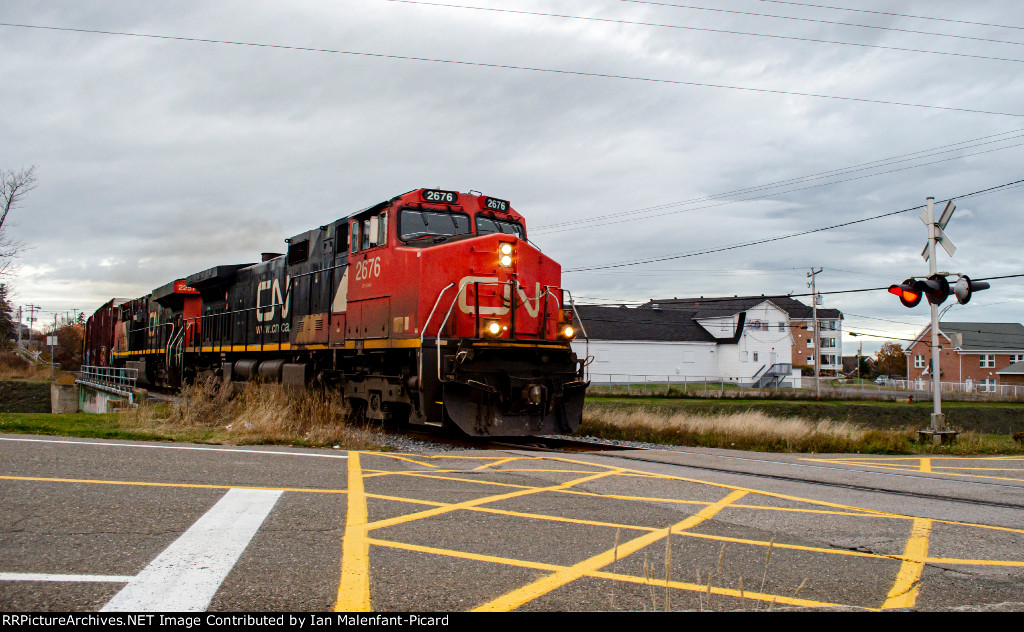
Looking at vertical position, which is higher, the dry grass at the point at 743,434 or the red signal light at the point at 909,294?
the red signal light at the point at 909,294

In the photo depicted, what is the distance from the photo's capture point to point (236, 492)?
5.77 meters

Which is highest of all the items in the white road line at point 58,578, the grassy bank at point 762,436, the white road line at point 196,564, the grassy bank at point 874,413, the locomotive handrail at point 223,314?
the locomotive handrail at point 223,314

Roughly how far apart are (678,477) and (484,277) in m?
4.83

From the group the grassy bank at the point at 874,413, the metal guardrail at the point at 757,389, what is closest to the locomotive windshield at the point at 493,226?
the grassy bank at the point at 874,413

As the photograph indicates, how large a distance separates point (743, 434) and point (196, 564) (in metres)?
11.2

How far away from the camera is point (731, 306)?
213 ft

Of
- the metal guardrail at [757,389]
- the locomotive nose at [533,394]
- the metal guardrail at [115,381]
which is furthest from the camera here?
the metal guardrail at [757,389]

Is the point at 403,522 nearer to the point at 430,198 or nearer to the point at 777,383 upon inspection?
the point at 430,198

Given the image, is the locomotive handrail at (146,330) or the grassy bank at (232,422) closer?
the grassy bank at (232,422)

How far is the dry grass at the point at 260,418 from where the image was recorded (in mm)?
9789

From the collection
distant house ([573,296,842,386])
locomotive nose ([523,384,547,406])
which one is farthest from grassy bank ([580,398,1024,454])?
distant house ([573,296,842,386])

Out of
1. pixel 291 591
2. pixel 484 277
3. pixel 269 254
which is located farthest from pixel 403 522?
pixel 269 254

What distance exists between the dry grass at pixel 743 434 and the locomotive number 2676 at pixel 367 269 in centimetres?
505

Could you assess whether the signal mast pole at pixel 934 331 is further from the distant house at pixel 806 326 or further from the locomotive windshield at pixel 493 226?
the distant house at pixel 806 326
